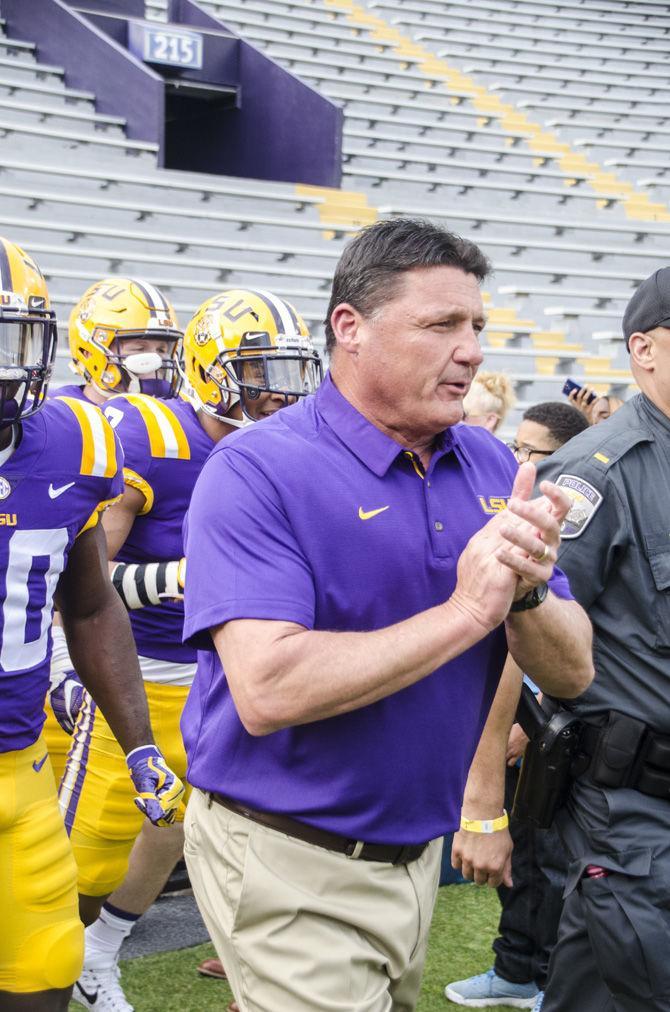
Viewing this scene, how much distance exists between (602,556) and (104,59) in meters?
11.3

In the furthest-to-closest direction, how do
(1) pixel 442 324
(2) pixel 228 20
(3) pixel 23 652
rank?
(2) pixel 228 20 < (3) pixel 23 652 < (1) pixel 442 324

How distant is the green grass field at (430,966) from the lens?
11.1 feet

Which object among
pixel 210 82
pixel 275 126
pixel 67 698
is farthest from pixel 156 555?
pixel 210 82

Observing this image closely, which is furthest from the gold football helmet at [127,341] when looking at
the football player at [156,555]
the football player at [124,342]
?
the football player at [156,555]

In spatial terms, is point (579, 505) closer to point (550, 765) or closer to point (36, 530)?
point (550, 765)

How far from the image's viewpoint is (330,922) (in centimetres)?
186

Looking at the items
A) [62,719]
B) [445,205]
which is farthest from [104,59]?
[62,719]

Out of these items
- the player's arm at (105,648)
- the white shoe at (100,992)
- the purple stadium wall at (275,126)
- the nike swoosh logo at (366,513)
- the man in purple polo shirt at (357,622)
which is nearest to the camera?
the man in purple polo shirt at (357,622)

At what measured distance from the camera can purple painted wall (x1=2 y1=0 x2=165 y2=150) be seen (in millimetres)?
11836

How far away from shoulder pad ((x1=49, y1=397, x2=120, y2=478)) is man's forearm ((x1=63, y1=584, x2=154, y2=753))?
312 millimetres

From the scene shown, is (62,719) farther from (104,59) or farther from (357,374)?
(104,59)

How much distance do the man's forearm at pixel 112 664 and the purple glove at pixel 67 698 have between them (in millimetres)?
720

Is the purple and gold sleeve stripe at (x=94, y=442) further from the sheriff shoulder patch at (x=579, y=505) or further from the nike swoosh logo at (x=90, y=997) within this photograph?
the nike swoosh logo at (x=90, y=997)

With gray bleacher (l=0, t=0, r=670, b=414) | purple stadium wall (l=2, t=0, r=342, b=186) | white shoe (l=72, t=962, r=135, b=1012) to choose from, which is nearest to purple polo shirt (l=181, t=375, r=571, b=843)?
white shoe (l=72, t=962, r=135, b=1012)
